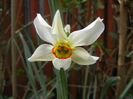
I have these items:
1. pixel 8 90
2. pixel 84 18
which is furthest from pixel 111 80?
pixel 8 90

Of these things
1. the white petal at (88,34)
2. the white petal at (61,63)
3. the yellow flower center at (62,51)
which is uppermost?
the white petal at (88,34)

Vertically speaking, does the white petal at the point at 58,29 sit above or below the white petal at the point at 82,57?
above

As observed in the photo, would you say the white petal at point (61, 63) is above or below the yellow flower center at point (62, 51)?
below

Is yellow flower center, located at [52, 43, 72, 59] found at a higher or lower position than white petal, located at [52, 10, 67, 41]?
lower
